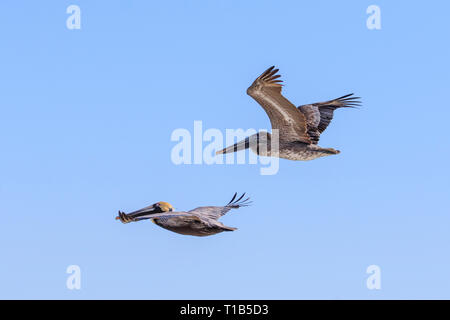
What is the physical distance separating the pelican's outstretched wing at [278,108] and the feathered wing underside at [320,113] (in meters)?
0.89

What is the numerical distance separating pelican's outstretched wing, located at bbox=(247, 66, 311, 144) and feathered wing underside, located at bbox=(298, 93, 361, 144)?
2.92 ft

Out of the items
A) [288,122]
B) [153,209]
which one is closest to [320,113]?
[288,122]

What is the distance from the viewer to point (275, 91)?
43.0 feet

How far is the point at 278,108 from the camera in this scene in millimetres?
13680

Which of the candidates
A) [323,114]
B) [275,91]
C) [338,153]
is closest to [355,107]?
[323,114]

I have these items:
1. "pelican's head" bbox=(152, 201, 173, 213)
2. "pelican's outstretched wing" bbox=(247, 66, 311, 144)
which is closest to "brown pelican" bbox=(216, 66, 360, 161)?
"pelican's outstretched wing" bbox=(247, 66, 311, 144)

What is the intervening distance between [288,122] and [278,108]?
22.8 inches

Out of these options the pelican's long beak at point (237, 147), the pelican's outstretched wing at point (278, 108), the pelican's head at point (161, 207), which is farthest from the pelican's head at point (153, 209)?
the pelican's outstretched wing at point (278, 108)

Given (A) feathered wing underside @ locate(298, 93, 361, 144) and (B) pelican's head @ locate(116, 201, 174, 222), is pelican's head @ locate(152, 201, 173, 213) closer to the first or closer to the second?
(B) pelican's head @ locate(116, 201, 174, 222)

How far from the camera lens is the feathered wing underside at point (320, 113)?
15.5m

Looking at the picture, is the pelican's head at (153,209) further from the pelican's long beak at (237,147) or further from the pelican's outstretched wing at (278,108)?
the pelican's outstretched wing at (278,108)
